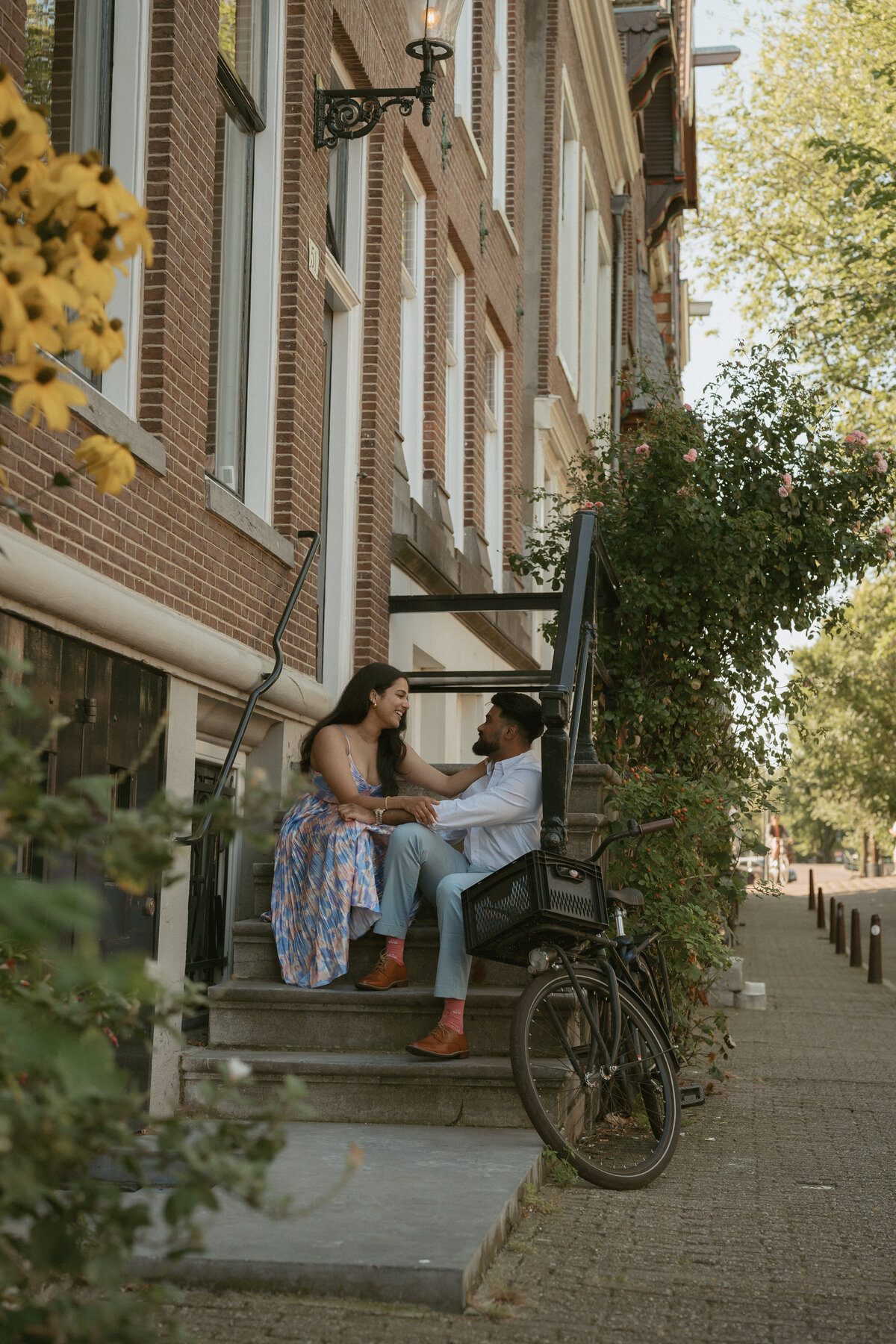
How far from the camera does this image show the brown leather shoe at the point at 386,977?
6043 mm

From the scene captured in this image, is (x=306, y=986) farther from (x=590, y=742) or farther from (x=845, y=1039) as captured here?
(x=845, y=1039)

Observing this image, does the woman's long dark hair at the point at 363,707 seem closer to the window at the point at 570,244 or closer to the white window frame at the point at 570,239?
the white window frame at the point at 570,239

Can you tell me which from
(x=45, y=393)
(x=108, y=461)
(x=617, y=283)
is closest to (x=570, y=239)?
(x=617, y=283)

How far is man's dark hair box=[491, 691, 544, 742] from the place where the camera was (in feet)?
20.8

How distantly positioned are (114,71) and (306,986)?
375cm

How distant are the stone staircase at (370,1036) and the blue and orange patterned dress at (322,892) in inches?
4.6

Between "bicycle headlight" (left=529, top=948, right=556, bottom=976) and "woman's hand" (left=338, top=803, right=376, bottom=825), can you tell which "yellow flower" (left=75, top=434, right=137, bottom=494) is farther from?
"woman's hand" (left=338, top=803, right=376, bottom=825)

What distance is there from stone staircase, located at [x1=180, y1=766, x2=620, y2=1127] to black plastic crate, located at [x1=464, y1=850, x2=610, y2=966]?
0.45m

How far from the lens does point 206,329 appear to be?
6.48 meters

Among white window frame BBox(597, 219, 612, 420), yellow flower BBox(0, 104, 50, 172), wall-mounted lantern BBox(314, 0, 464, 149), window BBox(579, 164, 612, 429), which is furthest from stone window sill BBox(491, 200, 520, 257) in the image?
yellow flower BBox(0, 104, 50, 172)

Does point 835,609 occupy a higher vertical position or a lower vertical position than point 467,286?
lower

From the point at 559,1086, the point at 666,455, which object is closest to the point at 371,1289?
the point at 559,1086

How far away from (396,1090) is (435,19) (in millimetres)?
5291

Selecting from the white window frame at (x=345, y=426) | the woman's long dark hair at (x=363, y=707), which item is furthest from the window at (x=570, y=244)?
the woman's long dark hair at (x=363, y=707)
